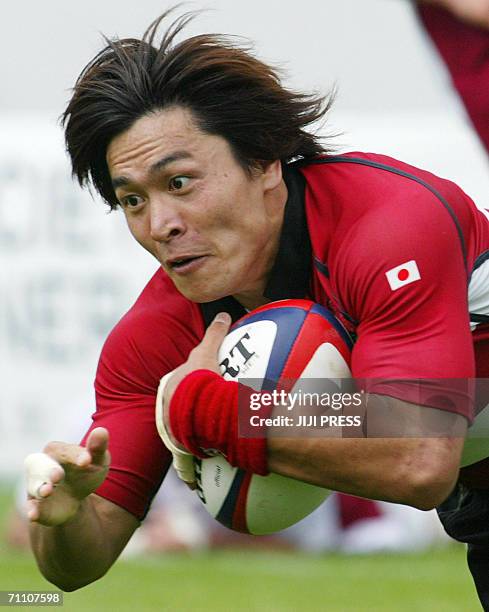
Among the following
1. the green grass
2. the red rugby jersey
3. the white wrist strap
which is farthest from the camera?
the green grass

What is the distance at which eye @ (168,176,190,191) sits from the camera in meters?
3.68

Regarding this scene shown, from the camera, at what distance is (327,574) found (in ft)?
24.0

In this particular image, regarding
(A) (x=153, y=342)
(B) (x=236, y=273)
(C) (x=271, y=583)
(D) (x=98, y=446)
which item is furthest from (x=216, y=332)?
(C) (x=271, y=583)

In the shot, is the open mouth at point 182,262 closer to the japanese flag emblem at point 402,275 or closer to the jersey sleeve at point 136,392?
the jersey sleeve at point 136,392

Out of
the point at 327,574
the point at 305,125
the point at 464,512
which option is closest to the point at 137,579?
the point at 327,574

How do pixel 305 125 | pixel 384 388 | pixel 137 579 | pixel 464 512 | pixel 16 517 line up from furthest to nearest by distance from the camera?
pixel 16 517 < pixel 137 579 < pixel 464 512 < pixel 305 125 < pixel 384 388

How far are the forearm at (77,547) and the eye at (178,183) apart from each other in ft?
2.85

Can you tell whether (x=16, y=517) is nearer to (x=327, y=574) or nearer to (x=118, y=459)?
(x=327, y=574)

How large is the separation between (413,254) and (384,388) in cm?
35

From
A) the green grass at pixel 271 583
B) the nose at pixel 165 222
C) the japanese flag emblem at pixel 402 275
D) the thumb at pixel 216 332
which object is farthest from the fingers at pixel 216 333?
the green grass at pixel 271 583

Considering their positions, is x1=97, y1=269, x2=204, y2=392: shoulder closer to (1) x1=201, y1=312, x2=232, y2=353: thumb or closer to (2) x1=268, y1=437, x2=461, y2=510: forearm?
(1) x1=201, y1=312, x2=232, y2=353: thumb

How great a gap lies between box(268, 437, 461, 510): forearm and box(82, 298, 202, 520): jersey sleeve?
1.82 ft

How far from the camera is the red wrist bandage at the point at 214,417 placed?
3.39 m

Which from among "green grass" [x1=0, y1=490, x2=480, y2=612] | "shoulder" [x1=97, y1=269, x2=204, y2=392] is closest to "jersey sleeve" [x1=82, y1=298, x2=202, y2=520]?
"shoulder" [x1=97, y1=269, x2=204, y2=392]
